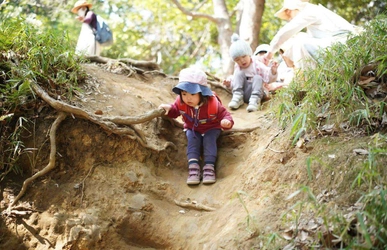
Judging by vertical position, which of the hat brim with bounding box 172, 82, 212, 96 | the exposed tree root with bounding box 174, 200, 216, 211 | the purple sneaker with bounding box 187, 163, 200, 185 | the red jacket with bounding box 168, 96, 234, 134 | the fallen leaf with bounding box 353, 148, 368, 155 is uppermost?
the fallen leaf with bounding box 353, 148, 368, 155

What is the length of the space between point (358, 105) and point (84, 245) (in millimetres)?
2984

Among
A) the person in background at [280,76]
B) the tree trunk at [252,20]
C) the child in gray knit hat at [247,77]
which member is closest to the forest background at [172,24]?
the tree trunk at [252,20]

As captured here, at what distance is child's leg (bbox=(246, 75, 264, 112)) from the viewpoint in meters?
5.86

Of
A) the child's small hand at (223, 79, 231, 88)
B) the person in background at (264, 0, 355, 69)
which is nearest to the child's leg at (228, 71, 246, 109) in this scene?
the child's small hand at (223, 79, 231, 88)

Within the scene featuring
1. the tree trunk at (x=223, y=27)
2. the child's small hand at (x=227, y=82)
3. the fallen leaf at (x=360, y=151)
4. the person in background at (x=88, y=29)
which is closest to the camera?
the fallen leaf at (x=360, y=151)

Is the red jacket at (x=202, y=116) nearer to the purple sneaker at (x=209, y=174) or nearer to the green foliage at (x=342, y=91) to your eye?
the purple sneaker at (x=209, y=174)

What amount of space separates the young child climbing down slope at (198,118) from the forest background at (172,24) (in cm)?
458

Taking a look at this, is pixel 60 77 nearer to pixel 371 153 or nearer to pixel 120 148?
pixel 120 148

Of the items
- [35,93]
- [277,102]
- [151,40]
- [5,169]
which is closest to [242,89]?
[277,102]

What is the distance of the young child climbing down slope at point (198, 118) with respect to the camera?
4559 millimetres

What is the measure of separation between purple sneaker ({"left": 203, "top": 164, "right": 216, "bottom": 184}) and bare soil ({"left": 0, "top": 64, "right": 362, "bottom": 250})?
0.23 feet

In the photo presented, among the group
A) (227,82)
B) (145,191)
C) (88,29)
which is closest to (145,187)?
(145,191)

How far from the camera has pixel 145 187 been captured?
449 centimetres

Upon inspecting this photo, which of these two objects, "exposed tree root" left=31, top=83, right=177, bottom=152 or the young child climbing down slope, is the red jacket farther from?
"exposed tree root" left=31, top=83, right=177, bottom=152
